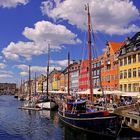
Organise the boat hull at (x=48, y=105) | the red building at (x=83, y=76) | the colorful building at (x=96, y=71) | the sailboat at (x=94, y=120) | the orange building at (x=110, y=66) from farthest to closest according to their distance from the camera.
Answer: the red building at (x=83, y=76), the colorful building at (x=96, y=71), the orange building at (x=110, y=66), the boat hull at (x=48, y=105), the sailboat at (x=94, y=120)

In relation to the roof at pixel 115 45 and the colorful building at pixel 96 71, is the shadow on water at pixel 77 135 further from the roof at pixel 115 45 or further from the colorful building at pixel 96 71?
the colorful building at pixel 96 71

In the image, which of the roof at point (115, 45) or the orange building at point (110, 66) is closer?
the orange building at point (110, 66)

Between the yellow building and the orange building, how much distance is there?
192 inches

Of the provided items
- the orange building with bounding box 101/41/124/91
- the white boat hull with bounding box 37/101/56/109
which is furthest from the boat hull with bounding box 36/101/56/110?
the orange building with bounding box 101/41/124/91

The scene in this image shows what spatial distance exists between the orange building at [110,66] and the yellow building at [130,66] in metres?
4.87

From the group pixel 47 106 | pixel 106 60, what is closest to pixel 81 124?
pixel 47 106

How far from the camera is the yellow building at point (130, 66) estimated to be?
76.4 metres

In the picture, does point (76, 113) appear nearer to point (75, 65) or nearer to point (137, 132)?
point (137, 132)

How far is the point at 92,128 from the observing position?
3803 cm

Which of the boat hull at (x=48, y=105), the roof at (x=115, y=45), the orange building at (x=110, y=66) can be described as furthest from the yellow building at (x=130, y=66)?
the boat hull at (x=48, y=105)

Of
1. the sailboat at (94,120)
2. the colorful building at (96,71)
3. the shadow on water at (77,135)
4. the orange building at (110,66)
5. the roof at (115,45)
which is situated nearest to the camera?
the sailboat at (94,120)

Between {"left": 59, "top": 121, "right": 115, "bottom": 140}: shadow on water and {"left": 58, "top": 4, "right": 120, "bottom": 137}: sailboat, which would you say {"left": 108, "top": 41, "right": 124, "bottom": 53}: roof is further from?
{"left": 59, "top": 121, "right": 115, "bottom": 140}: shadow on water

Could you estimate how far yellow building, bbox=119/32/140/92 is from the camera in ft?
251

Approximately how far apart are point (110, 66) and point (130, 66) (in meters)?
15.1
